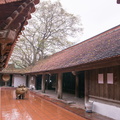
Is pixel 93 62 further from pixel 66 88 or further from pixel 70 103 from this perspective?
pixel 66 88

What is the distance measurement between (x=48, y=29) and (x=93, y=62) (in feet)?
68.1

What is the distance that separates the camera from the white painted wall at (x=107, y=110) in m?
5.80

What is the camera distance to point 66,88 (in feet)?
49.5

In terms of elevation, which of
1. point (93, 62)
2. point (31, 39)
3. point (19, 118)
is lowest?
point (19, 118)

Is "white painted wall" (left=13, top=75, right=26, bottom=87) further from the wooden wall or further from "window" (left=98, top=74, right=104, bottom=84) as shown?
"window" (left=98, top=74, right=104, bottom=84)

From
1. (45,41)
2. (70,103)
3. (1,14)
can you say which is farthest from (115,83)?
(45,41)

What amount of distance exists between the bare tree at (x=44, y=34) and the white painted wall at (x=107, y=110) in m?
17.9

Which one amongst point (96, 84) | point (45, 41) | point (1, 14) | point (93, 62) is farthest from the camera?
point (45, 41)

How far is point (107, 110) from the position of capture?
6305 mm

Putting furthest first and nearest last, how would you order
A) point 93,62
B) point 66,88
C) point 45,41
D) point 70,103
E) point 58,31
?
point 58,31
point 45,41
point 66,88
point 70,103
point 93,62

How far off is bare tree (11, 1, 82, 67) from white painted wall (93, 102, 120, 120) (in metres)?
17.9

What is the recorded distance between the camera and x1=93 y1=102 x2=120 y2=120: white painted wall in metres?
5.80

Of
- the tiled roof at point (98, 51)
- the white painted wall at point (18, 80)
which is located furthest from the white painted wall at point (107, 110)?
the white painted wall at point (18, 80)

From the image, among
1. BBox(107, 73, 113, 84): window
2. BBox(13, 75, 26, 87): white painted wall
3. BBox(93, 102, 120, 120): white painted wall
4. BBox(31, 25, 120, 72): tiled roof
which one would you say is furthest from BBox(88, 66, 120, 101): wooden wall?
BBox(13, 75, 26, 87): white painted wall
